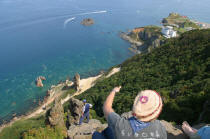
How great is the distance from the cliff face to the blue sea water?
3913 mm

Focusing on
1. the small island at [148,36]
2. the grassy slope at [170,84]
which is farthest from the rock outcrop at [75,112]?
the small island at [148,36]

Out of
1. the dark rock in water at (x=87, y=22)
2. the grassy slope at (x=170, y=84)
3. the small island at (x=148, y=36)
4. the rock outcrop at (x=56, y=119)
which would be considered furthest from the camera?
the dark rock in water at (x=87, y=22)

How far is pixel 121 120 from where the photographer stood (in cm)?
302

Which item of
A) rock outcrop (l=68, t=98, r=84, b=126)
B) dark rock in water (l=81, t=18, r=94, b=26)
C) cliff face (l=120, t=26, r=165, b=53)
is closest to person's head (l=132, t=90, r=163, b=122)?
rock outcrop (l=68, t=98, r=84, b=126)

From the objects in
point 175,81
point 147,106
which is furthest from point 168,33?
point 147,106

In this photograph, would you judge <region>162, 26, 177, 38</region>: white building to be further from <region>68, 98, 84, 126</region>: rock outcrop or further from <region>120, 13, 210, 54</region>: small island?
<region>68, 98, 84, 126</region>: rock outcrop

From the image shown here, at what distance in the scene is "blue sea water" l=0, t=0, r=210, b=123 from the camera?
45.8m

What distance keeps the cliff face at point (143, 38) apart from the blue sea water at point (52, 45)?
3.91 m

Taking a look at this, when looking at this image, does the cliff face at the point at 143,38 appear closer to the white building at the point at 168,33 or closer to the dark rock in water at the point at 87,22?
the white building at the point at 168,33

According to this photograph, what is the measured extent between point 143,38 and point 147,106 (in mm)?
77797

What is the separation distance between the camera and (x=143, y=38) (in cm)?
7750

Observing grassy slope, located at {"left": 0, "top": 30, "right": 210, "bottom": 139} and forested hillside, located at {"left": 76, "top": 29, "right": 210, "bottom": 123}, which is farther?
grassy slope, located at {"left": 0, "top": 30, "right": 210, "bottom": 139}

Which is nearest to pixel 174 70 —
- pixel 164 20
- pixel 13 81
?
pixel 13 81

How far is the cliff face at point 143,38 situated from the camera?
69.3 metres
